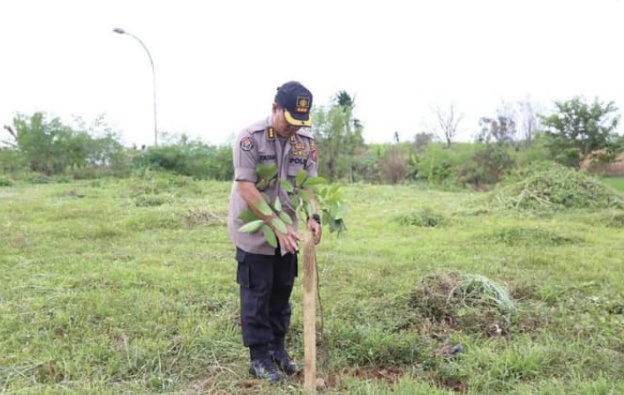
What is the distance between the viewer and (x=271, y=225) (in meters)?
2.42

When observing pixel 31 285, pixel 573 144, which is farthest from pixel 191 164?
pixel 31 285

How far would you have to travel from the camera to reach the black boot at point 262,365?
8.92ft

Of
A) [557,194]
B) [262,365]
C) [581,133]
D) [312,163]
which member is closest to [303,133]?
[312,163]

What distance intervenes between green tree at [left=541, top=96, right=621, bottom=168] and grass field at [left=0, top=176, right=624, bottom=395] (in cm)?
1053

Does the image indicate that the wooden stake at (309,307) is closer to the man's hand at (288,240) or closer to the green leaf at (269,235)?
the man's hand at (288,240)

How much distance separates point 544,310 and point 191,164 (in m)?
14.3

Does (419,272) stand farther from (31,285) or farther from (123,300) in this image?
(31,285)

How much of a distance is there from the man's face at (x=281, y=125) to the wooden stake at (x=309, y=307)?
17.9 inches

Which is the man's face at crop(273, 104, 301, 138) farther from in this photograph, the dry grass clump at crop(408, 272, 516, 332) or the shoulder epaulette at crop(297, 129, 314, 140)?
the dry grass clump at crop(408, 272, 516, 332)

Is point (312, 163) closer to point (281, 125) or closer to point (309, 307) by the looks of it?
point (281, 125)

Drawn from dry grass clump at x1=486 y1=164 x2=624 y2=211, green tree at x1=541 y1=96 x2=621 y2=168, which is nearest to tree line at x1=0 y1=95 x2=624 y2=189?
green tree at x1=541 y1=96 x2=621 y2=168

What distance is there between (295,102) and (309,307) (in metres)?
0.87

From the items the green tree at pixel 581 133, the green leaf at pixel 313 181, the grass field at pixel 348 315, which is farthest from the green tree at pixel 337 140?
the green leaf at pixel 313 181

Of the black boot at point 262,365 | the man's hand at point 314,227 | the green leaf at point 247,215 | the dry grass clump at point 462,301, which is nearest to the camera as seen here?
the green leaf at point 247,215
